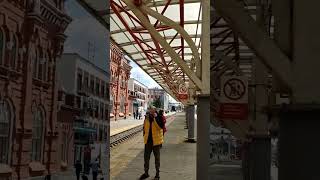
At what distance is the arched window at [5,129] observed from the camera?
5.30ft

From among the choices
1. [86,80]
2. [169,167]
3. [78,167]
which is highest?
[86,80]

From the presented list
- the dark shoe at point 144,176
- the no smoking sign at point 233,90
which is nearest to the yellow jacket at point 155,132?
the dark shoe at point 144,176

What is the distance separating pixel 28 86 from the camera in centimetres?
173

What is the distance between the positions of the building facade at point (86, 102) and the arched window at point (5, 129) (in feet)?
1.18

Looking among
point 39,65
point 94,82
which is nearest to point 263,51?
point 94,82

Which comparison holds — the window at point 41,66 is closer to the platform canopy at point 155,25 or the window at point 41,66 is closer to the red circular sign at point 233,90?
the platform canopy at point 155,25

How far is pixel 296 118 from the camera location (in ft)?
8.21

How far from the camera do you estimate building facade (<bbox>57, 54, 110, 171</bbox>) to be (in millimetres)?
A: 2033

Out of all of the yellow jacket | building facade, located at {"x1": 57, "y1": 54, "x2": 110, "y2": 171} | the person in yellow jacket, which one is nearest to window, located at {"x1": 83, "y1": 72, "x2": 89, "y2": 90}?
building facade, located at {"x1": 57, "y1": 54, "x2": 110, "y2": 171}

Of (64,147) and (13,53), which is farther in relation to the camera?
(64,147)

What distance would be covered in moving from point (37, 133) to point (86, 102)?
0.50m

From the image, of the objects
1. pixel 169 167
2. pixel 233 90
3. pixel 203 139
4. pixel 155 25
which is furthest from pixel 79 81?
pixel 155 25

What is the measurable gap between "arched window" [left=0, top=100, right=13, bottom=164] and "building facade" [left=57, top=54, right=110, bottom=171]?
0.36 metres

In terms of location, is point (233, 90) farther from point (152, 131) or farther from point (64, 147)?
point (64, 147)
